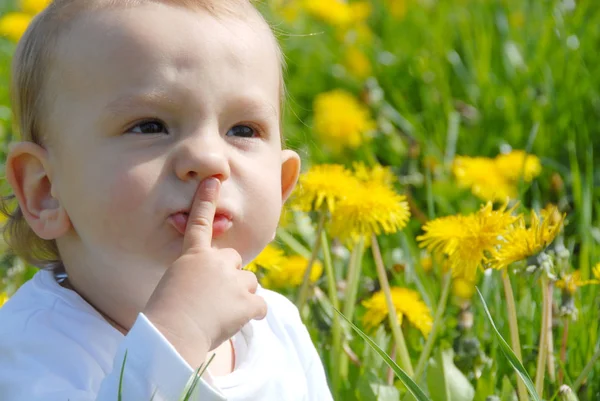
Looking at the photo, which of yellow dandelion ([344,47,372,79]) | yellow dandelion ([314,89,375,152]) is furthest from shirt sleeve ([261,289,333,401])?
yellow dandelion ([344,47,372,79])

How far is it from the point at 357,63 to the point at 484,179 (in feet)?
4.03

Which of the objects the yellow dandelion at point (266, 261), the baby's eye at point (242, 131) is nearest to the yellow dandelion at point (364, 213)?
the yellow dandelion at point (266, 261)

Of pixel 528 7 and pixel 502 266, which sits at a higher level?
pixel 502 266

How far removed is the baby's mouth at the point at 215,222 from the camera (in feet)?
4.05

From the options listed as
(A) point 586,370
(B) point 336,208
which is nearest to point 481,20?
(B) point 336,208

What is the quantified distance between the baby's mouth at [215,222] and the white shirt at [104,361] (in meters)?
0.15

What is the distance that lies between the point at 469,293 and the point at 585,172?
758 mm

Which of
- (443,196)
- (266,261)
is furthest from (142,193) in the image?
(443,196)

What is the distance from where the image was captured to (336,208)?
171 centimetres

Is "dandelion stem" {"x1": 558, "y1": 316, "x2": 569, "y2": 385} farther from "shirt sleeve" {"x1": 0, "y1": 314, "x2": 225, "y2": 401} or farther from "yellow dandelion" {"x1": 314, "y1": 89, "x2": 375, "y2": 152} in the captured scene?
"yellow dandelion" {"x1": 314, "y1": 89, "x2": 375, "y2": 152}

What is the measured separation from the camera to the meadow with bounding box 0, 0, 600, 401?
157cm

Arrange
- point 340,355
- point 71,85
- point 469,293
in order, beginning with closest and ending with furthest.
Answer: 1. point 71,85
2. point 340,355
3. point 469,293

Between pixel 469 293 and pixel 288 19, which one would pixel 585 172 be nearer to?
pixel 469 293

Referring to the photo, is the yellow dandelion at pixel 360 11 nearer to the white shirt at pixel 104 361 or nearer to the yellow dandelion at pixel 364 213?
the yellow dandelion at pixel 364 213
